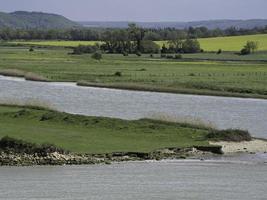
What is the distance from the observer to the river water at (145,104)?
40.4 meters

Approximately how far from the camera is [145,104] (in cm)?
4931

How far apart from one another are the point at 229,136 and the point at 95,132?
5655mm

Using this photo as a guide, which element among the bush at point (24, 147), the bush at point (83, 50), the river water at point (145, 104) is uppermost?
the bush at point (24, 147)

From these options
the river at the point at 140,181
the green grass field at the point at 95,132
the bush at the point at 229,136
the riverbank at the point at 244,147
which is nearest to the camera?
the river at the point at 140,181

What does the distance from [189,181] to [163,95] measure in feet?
111

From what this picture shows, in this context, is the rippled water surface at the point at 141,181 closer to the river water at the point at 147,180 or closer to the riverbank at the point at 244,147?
the river water at the point at 147,180

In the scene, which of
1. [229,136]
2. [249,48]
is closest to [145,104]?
[229,136]

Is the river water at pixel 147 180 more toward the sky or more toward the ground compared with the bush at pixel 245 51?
more toward the sky

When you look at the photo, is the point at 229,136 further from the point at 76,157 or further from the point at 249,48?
the point at 249,48

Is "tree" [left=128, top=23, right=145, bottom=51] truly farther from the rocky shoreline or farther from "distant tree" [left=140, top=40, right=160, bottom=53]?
the rocky shoreline

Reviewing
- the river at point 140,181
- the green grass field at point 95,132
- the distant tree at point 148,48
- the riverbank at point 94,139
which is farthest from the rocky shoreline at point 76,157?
the distant tree at point 148,48

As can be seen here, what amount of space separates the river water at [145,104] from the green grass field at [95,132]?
390 centimetres

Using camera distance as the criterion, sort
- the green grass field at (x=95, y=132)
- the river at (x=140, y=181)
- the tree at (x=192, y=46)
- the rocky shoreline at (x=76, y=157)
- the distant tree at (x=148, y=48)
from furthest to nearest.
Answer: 1. the distant tree at (x=148, y=48)
2. the tree at (x=192, y=46)
3. the green grass field at (x=95, y=132)
4. the rocky shoreline at (x=76, y=157)
5. the river at (x=140, y=181)

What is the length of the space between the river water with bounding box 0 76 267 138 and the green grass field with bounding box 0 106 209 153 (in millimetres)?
3896
